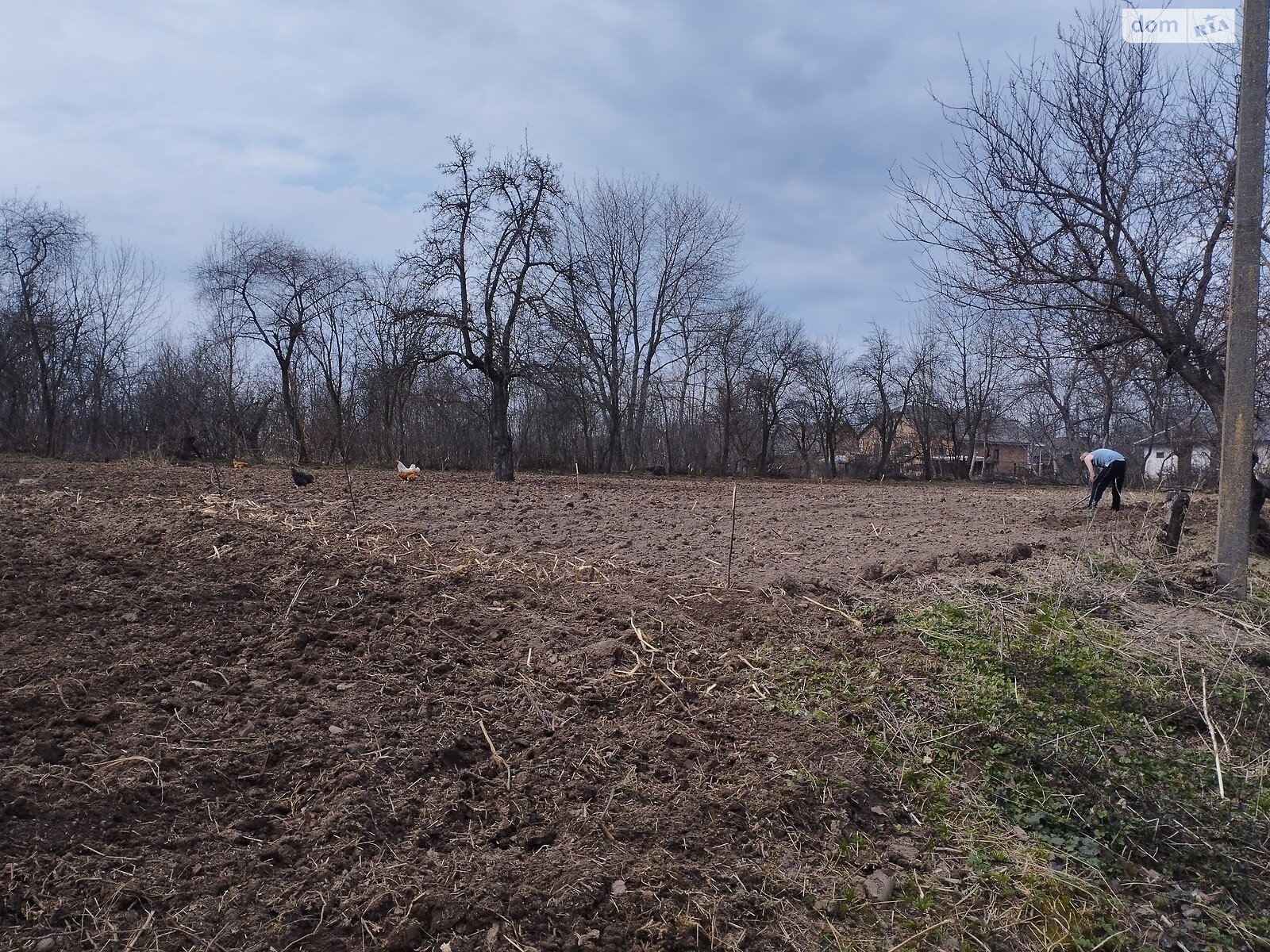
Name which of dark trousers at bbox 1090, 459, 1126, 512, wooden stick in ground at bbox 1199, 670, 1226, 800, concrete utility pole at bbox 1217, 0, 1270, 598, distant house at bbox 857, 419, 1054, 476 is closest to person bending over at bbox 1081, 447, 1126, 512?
dark trousers at bbox 1090, 459, 1126, 512

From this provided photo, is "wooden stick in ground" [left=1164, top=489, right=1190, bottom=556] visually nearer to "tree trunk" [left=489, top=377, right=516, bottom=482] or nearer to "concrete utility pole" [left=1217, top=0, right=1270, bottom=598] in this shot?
"concrete utility pole" [left=1217, top=0, right=1270, bottom=598]

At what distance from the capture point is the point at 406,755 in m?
3.10

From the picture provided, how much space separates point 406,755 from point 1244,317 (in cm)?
601

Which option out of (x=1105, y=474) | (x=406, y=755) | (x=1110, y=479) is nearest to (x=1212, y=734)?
(x=406, y=755)

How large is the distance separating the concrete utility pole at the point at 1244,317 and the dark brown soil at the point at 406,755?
7.23 ft

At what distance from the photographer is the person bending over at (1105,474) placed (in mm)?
11414

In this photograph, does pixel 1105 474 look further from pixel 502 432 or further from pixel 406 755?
pixel 502 432

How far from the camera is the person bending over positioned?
11.4m

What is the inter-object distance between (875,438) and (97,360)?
111 ft

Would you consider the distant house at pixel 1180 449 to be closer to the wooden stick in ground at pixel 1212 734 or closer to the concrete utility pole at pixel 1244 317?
the concrete utility pole at pixel 1244 317

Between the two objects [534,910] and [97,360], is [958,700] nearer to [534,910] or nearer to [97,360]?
[534,910]

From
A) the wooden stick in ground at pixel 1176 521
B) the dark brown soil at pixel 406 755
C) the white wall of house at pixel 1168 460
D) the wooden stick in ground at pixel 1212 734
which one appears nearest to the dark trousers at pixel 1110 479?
the wooden stick in ground at pixel 1176 521

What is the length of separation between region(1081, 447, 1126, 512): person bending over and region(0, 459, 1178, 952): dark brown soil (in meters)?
7.05

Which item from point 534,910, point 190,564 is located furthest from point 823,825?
point 190,564
